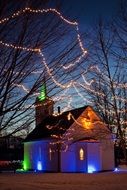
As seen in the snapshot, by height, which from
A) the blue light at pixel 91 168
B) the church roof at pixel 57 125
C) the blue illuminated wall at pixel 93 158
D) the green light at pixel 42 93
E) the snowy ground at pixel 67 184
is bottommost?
the snowy ground at pixel 67 184

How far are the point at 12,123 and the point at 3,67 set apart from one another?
104cm

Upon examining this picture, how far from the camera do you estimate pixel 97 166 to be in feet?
125

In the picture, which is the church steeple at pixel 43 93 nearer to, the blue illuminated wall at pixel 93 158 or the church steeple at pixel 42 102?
the church steeple at pixel 42 102

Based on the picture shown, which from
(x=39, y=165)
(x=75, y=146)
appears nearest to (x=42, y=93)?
(x=75, y=146)

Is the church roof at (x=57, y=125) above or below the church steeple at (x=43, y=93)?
above

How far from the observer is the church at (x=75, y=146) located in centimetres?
3763

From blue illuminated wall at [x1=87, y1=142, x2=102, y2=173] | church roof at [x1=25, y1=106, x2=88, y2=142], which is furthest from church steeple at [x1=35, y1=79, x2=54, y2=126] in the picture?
church roof at [x1=25, y1=106, x2=88, y2=142]

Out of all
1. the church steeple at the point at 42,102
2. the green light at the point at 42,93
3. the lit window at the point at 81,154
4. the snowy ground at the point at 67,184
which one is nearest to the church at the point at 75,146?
the lit window at the point at 81,154

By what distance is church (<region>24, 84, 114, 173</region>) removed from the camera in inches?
1482

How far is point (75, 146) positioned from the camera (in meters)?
38.2

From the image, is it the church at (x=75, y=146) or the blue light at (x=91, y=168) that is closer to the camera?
the blue light at (x=91, y=168)

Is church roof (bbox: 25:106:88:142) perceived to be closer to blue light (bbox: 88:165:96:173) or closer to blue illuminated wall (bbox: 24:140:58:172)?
blue illuminated wall (bbox: 24:140:58:172)

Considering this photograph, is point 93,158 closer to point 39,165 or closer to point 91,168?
point 91,168

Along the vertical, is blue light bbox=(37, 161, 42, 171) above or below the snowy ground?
above
